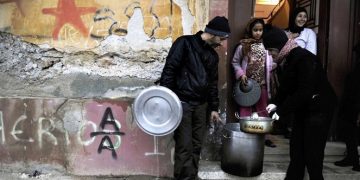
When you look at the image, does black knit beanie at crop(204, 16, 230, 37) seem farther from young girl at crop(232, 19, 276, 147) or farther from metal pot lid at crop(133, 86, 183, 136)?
young girl at crop(232, 19, 276, 147)

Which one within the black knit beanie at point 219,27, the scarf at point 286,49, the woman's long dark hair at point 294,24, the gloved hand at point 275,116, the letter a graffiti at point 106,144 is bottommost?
the letter a graffiti at point 106,144

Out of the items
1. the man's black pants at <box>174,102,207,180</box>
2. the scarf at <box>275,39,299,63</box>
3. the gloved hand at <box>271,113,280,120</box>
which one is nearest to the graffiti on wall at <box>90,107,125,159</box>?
the man's black pants at <box>174,102,207,180</box>

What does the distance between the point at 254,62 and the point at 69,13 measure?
2.45 meters

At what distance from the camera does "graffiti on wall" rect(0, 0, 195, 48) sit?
5047 mm

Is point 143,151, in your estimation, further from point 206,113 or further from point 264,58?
point 264,58

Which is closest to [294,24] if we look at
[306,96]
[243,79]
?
[243,79]

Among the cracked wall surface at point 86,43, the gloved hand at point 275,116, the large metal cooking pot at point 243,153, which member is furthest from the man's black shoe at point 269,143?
the cracked wall surface at point 86,43

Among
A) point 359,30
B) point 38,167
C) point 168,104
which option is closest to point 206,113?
point 168,104

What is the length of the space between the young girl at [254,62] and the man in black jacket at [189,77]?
914mm

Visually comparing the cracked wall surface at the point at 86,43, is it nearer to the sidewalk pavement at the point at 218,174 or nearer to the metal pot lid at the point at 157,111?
the metal pot lid at the point at 157,111

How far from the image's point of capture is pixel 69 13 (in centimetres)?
506

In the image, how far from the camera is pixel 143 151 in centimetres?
501

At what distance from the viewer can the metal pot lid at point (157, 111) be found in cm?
425

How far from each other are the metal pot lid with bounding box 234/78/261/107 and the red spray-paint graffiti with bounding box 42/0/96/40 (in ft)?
6.81
